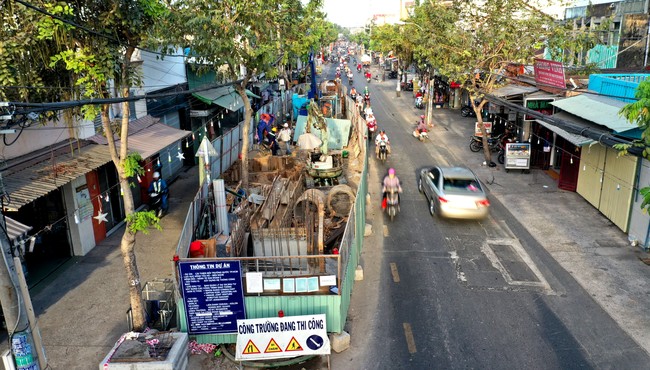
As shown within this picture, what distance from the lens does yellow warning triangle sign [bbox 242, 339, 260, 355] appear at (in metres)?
9.88

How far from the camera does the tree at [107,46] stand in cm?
952

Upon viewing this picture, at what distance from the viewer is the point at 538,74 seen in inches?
985

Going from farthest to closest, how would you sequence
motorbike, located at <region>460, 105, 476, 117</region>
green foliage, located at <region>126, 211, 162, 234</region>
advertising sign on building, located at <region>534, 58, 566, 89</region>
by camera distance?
motorbike, located at <region>460, 105, 476, 117</region>
advertising sign on building, located at <region>534, 58, 566, 89</region>
green foliage, located at <region>126, 211, 162, 234</region>

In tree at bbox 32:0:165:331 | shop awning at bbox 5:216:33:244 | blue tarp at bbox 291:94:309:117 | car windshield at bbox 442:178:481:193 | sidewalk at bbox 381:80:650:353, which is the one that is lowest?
sidewalk at bbox 381:80:650:353

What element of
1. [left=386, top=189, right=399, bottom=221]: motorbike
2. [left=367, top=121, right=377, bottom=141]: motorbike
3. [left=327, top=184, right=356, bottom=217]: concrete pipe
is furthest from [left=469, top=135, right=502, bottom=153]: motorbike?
[left=327, top=184, right=356, bottom=217]: concrete pipe

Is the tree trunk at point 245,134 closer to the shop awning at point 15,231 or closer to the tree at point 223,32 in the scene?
the tree at point 223,32

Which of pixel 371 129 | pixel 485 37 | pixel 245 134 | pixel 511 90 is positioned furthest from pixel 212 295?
pixel 371 129

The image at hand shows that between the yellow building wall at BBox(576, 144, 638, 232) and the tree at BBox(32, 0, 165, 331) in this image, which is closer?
the tree at BBox(32, 0, 165, 331)

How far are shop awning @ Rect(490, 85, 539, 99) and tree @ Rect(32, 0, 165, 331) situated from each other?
65.4 ft

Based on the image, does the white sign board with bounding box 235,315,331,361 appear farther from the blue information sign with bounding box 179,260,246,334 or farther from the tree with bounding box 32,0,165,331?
the tree with bounding box 32,0,165,331

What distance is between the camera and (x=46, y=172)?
12.6 meters

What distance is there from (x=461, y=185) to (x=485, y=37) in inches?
425

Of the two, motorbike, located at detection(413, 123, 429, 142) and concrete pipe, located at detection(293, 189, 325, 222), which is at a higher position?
concrete pipe, located at detection(293, 189, 325, 222)

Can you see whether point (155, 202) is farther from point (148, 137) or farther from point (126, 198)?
point (126, 198)
